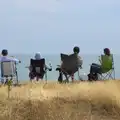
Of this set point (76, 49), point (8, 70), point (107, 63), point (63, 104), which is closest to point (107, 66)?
point (107, 63)

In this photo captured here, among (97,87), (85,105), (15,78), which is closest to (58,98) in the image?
(85,105)

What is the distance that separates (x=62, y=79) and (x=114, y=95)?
4.39 meters

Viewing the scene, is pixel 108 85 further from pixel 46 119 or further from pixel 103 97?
pixel 46 119

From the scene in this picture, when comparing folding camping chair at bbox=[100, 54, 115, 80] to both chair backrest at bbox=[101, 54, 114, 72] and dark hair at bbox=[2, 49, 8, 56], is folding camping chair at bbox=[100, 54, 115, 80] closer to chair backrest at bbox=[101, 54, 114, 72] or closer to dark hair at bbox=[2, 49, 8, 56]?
chair backrest at bbox=[101, 54, 114, 72]

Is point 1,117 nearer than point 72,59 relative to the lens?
Yes

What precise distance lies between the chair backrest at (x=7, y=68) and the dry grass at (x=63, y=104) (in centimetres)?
297

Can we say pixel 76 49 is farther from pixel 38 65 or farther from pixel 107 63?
pixel 38 65

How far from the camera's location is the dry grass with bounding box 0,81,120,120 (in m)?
7.22

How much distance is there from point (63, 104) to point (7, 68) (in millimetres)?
4267

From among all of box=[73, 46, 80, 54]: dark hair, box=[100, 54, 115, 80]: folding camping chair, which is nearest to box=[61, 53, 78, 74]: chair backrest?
box=[73, 46, 80, 54]: dark hair

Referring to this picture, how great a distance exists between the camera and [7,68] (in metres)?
12.0

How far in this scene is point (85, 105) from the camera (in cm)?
802

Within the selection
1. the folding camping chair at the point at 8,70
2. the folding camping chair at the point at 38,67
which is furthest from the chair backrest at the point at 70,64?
the folding camping chair at the point at 8,70

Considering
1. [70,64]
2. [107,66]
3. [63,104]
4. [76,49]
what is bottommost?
[63,104]
